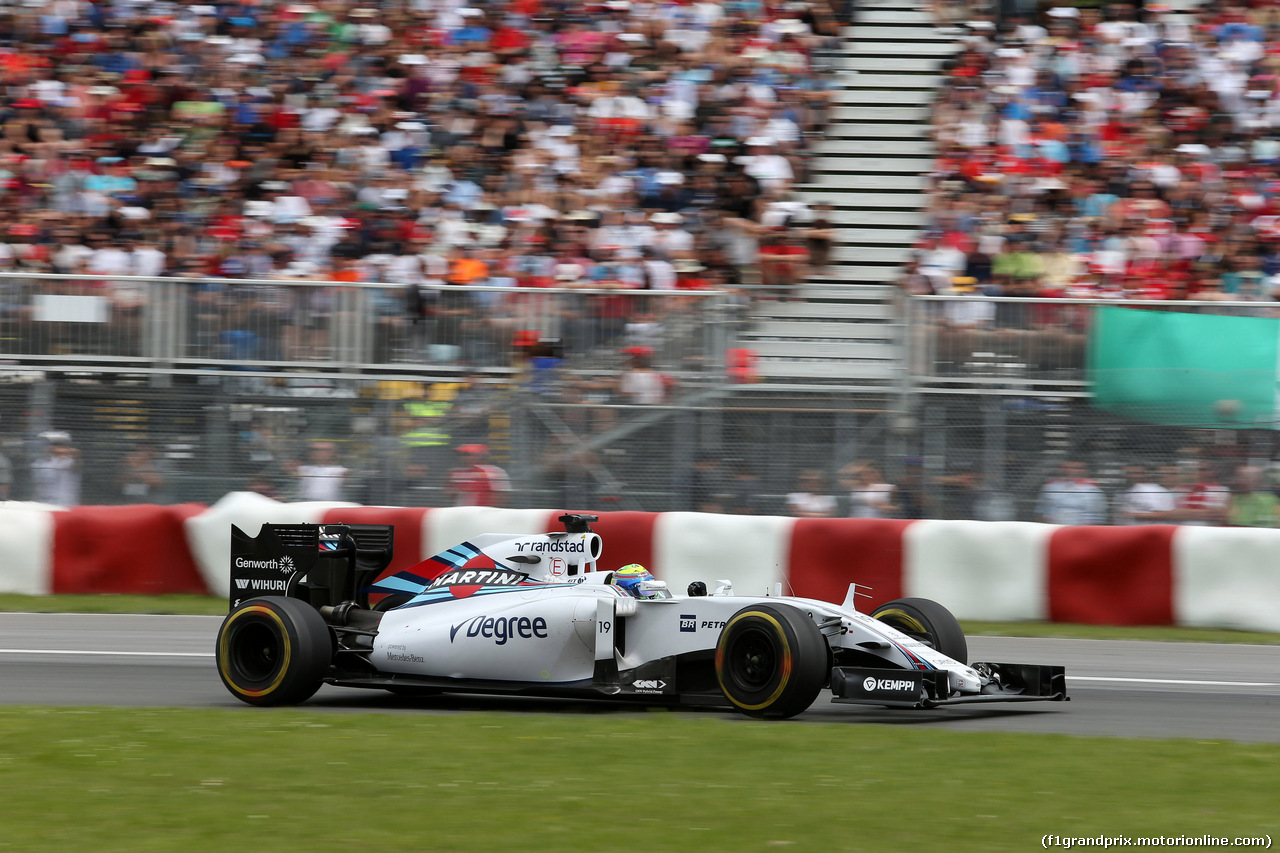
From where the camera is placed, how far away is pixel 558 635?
335 inches

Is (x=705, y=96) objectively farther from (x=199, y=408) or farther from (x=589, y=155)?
(x=199, y=408)

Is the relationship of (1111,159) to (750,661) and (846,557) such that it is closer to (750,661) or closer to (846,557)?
(846,557)

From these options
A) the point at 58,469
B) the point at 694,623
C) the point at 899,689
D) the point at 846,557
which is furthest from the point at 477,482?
the point at 899,689

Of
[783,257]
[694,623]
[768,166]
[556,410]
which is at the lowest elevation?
[694,623]

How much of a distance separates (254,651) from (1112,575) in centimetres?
662

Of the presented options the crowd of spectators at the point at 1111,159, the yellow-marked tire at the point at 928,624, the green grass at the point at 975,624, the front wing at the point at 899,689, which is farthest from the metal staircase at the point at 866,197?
the front wing at the point at 899,689

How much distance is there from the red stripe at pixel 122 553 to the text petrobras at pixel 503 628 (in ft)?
19.9

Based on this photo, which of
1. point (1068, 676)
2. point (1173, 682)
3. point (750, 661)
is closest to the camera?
point (750, 661)

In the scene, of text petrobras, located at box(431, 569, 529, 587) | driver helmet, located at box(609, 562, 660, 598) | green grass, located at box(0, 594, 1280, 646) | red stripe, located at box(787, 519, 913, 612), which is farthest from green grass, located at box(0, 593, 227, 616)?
driver helmet, located at box(609, 562, 660, 598)

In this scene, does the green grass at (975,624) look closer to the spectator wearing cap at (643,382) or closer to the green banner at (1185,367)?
the green banner at (1185,367)

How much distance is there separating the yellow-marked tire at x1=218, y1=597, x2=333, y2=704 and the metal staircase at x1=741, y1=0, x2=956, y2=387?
5642 mm

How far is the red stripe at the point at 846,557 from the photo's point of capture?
1264 centimetres

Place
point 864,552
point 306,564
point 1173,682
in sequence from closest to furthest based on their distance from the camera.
A: point 306,564, point 1173,682, point 864,552
